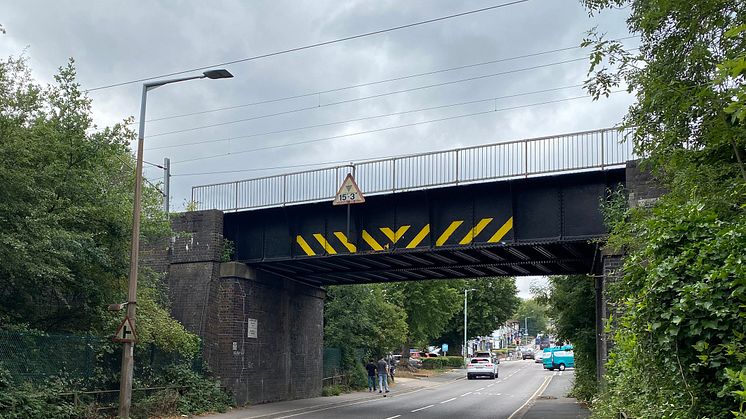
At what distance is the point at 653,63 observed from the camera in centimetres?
1123

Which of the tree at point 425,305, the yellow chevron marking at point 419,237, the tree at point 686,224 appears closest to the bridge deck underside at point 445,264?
the yellow chevron marking at point 419,237

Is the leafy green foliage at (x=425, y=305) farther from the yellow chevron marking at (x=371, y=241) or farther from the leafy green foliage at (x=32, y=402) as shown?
the leafy green foliage at (x=32, y=402)

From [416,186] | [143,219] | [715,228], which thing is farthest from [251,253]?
[715,228]

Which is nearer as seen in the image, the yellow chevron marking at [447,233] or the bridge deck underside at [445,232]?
the bridge deck underside at [445,232]

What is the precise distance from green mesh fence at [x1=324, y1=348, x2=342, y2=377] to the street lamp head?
1927cm

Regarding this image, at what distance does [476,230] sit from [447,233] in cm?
89

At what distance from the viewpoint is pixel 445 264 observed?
2492 cm

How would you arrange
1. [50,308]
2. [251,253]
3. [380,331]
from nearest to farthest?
[50,308] → [251,253] → [380,331]

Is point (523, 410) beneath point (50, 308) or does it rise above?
beneath

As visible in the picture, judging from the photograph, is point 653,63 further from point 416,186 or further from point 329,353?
point 329,353

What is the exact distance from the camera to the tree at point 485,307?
7931 centimetres

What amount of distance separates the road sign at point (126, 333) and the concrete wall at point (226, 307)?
729 cm

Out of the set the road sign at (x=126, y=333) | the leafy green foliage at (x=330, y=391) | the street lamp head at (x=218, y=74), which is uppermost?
the street lamp head at (x=218, y=74)

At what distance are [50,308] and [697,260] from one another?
685 inches
